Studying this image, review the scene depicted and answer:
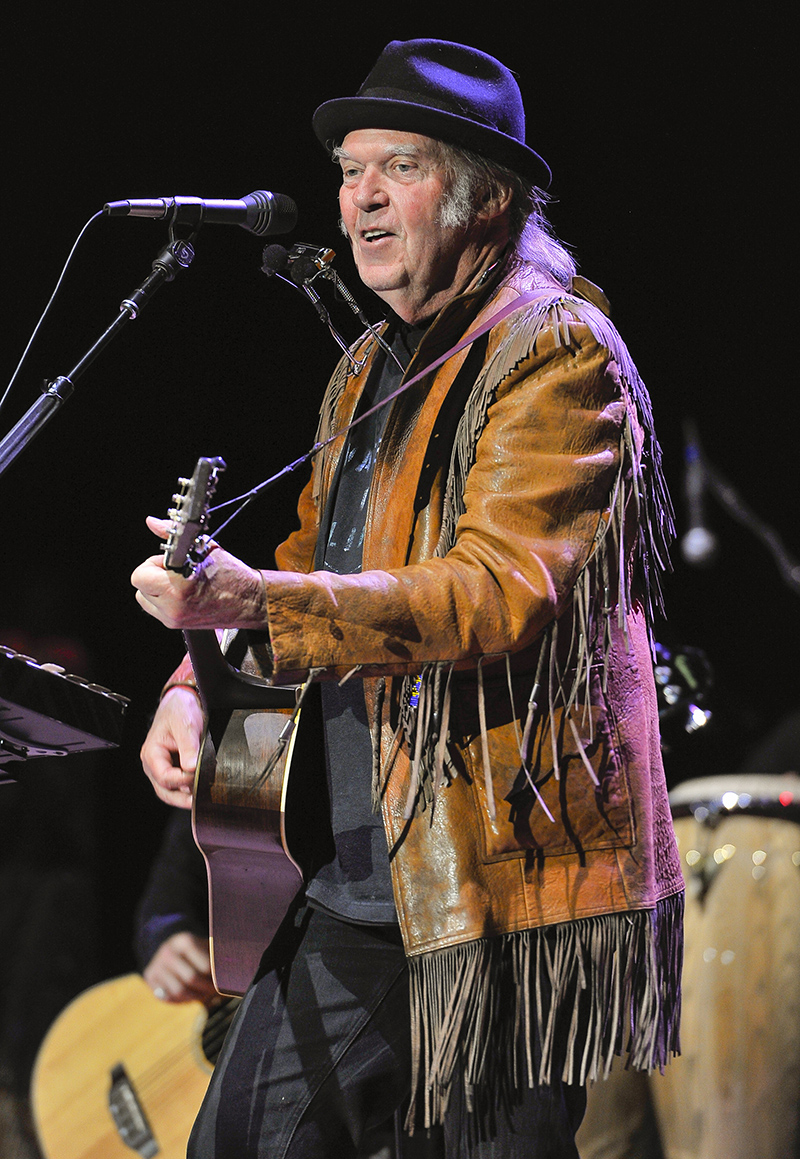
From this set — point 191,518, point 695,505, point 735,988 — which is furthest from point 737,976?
point 191,518

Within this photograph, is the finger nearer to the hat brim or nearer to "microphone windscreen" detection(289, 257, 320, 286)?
"microphone windscreen" detection(289, 257, 320, 286)

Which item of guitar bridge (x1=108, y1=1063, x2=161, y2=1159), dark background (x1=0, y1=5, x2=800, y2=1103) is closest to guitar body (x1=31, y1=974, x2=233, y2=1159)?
guitar bridge (x1=108, y1=1063, x2=161, y2=1159)

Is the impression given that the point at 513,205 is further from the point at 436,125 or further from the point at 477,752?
the point at 477,752

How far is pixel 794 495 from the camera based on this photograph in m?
5.72

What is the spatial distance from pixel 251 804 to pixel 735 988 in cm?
248

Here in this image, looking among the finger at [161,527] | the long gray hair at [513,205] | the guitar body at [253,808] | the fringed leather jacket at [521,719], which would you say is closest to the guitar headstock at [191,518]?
the finger at [161,527]

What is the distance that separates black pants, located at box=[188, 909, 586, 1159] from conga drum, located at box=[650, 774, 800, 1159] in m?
2.09

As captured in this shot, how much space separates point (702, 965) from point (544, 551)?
2.68 metres

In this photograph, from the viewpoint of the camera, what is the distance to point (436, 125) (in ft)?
6.48

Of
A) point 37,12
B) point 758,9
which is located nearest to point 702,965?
point 758,9

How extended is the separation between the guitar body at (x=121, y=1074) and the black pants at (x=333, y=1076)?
206cm

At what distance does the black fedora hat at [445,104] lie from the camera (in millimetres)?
1982

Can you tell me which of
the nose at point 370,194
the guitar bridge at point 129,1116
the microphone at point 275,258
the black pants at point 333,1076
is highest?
the nose at point 370,194

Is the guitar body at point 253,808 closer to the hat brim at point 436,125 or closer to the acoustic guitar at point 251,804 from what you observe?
the acoustic guitar at point 251,804
